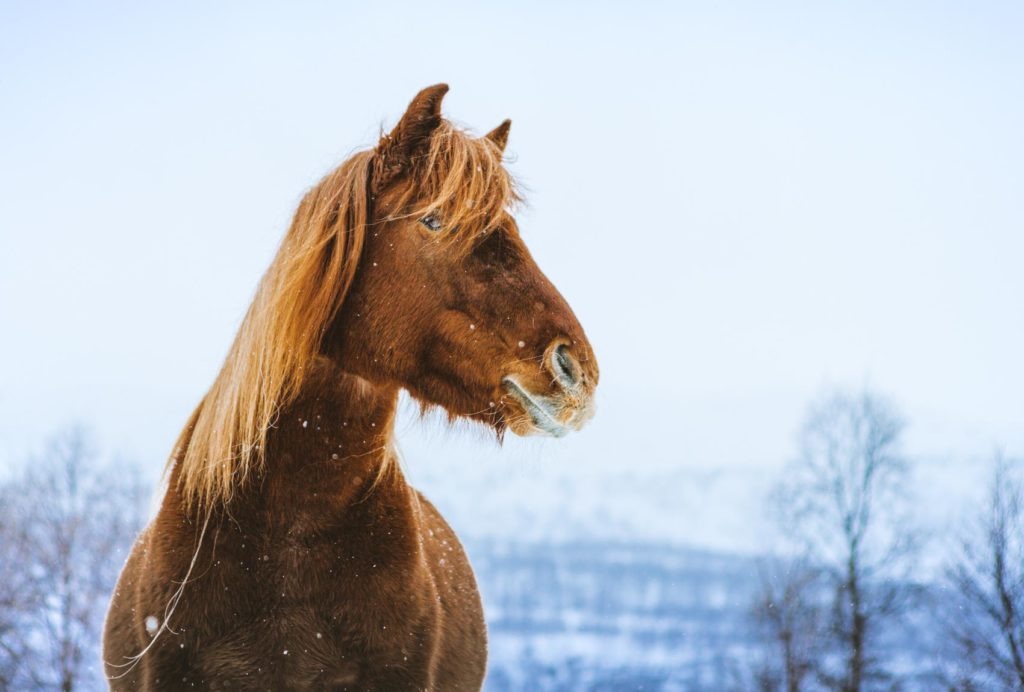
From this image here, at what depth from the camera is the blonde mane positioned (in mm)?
3775

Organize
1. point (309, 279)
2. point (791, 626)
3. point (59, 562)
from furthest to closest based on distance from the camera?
point (791, 626), point (59, 562), point (309, 279)

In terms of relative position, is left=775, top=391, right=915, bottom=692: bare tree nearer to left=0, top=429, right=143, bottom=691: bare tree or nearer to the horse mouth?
left=0, top=429, right=143, bottom=691: bare tree

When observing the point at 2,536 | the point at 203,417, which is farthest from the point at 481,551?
the point at 203,417

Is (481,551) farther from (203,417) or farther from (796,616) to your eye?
(203,417)

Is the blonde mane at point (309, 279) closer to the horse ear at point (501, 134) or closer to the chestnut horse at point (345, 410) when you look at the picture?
the chestnut horse at point (345, 410)

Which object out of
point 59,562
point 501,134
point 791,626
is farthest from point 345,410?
point 791,626

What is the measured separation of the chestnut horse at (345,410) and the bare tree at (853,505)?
2323 cm

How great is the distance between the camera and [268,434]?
152 inches

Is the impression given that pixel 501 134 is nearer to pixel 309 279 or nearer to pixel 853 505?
pixel 309 279

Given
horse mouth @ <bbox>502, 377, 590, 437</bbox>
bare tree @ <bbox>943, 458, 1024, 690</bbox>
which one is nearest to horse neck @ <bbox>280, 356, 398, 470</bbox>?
horse mouth @ <bbox>502, 377, 590, 437</bbox>

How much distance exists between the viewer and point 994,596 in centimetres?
1004

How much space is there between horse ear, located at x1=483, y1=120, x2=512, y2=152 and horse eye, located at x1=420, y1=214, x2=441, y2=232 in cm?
80

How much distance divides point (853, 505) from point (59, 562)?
21365 mm

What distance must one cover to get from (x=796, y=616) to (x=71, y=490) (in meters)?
19.1
